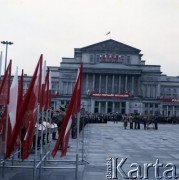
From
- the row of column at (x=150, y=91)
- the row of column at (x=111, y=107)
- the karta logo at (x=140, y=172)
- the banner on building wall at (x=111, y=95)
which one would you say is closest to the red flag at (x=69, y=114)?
the karta logo at (x=140, y=172)

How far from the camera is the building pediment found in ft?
345

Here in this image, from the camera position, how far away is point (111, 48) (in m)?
105

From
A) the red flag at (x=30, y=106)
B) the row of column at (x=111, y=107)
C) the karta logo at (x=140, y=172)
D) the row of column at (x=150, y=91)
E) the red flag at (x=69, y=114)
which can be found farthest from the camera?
the row of column at (x=150, y=91)

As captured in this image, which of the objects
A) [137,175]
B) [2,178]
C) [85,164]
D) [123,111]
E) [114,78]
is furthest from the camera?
[114,78]

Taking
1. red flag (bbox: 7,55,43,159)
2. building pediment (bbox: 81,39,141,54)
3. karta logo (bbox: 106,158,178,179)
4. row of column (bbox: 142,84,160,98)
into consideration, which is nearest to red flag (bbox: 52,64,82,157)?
red flag (bbox: 7,55,43,159)

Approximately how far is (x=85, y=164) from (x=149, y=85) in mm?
95826

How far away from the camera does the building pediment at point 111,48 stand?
345 ft

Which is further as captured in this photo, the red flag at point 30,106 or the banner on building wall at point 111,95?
the banner on building wall at point 111,95

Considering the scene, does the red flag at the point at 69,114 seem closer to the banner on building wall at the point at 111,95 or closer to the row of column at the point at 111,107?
the banner on building wall at the point at 111,95

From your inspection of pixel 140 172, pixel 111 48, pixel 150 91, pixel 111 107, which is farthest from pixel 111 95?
pixel 140 172

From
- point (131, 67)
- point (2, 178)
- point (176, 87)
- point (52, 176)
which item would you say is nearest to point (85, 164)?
point (52, 176)

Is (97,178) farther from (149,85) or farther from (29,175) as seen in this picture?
(149,85)

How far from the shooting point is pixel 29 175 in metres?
10.7

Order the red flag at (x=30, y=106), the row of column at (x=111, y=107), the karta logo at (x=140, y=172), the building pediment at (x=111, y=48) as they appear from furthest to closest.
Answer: the building pediment at (x=111, y=48), the row of column at (x=111, y=107), the karta logo at (x=140, y=172), the red flag at (x=30, y=106)
